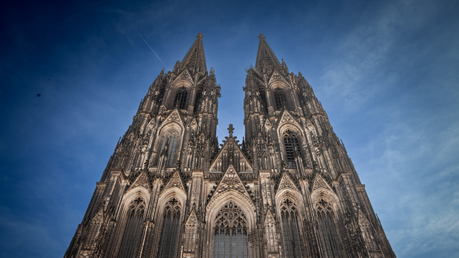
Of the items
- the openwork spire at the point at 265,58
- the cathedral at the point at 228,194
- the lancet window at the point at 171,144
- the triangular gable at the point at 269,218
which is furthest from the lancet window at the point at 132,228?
the openwork spire at the point at 265,58

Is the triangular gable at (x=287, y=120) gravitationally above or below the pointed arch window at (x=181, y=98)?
below

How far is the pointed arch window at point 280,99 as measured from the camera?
32.8 m

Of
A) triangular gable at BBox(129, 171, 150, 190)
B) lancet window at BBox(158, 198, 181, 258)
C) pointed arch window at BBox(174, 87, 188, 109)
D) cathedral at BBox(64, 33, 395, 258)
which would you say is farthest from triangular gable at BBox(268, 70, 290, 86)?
lancet window at BBox(158, 198, 181, 258)

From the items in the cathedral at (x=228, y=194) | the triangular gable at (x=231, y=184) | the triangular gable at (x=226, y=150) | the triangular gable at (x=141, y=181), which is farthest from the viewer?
the triangular gable at (x=226, y=150)

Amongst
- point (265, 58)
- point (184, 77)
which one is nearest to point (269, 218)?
point (184, 77)

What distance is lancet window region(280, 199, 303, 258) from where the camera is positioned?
1905 centimetres

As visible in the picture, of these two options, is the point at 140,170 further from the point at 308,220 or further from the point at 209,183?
the point at 308,220

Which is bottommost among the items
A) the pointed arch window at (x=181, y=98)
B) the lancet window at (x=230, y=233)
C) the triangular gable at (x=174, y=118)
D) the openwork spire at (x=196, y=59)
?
the lancet window at (x=230, y=233)

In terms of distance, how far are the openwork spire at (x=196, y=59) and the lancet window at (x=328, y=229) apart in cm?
2296

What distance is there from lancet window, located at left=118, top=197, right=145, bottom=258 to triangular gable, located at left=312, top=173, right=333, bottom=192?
494 inches

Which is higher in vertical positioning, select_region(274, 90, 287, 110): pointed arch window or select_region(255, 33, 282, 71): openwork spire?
select_region(255, 33, 282, 71): openwork spire

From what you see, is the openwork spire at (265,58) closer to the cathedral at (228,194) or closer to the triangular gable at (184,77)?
the triangular gable at (184,77)

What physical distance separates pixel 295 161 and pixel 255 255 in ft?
29.1

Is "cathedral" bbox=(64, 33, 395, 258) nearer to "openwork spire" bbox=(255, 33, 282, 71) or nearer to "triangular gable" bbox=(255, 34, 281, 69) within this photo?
"openwork spire" bbox=(255, 33, 282, 71)
